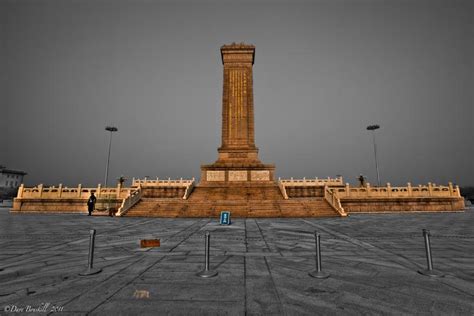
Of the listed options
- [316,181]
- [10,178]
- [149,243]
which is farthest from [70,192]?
[10,178]

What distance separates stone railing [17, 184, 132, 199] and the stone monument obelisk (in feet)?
39.1

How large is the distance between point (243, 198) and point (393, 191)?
47.3 ft

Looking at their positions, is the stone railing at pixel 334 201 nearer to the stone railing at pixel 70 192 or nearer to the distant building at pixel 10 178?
the stone railing at pixel 70 192

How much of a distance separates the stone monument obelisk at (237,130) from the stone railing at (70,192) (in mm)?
11931

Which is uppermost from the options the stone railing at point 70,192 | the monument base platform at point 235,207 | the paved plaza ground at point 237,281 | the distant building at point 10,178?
the distant building at point 10,178

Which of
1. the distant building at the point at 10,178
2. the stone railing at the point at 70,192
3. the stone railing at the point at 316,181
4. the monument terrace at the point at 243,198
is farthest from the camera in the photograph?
the distant building at the point at 10,178

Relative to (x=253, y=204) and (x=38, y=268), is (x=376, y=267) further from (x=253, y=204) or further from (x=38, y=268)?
(x=253, y=204)

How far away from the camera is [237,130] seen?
3712 centimetres

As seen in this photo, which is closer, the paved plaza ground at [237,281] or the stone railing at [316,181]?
the paved plaza ground at [237,281]

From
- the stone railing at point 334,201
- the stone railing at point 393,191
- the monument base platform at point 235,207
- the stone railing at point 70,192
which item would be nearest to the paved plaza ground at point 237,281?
the stone railing at point 334,201

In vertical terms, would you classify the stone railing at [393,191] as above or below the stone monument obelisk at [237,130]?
below

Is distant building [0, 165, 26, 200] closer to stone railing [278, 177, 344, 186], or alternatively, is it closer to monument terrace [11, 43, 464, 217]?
monument terrace [11, 43, 464, 217]

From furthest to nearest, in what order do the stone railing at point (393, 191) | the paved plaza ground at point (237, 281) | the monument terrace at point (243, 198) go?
1. the stone railing at point (393, 191)
2. the monument terrace at point (243, 198)
3. the paved plaza ground at point (237, 281)

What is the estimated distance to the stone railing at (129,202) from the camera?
18469 millimetres
